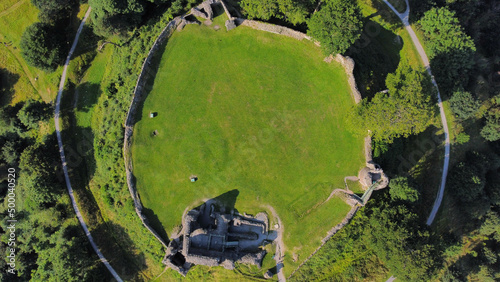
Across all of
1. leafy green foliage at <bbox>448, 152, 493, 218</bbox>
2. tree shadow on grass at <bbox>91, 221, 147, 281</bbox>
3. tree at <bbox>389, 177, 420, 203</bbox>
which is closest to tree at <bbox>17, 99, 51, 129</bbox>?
tree shadow on grass at <bbox>91, 221, 147, 281</bbox>

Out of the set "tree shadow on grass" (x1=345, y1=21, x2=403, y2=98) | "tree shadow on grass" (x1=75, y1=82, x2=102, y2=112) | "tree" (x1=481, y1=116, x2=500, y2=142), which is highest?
"tree shadow on grass" (x1=345, y1=21, x2=403, y2=98)

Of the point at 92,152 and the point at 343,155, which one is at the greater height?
the point at 343,155

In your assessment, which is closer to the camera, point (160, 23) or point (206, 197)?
point (206, 197)

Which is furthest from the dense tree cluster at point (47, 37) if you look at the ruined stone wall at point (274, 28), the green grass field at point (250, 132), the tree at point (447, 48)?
the tree at point (447, 48)

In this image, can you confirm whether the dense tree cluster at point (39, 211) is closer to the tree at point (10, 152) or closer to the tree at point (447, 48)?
the tree at point (10, 152)

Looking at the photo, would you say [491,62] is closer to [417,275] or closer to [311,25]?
[311,25]

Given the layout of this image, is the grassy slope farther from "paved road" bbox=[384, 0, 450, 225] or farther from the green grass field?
"paved road" bbox=[384, 0, 450, 225]

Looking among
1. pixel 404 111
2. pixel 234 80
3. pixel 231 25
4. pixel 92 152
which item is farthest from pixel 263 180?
pixel 92 152
